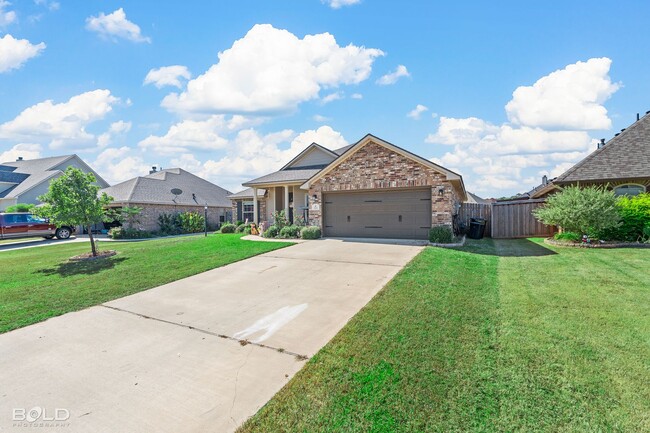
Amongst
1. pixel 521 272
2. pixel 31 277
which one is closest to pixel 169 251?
pixel 31 277

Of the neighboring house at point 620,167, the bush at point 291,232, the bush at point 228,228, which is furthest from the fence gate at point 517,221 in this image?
the bush at point 228,228

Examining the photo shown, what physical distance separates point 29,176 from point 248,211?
23864 mm

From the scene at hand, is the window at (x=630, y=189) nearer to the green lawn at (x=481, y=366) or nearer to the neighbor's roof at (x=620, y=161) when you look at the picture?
the neighbor's roof at (x=620, y=161)

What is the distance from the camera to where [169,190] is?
81.0 ft

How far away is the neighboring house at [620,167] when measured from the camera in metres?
12.3

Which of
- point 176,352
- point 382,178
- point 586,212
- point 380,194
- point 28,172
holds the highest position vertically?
point 28,172

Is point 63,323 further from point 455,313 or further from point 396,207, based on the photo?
point 396,207

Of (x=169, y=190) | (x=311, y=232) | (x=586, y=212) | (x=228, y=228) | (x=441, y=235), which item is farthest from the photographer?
(x=169, y=190)

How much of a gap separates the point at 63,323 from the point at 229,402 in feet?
13.7

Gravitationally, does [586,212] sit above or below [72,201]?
below

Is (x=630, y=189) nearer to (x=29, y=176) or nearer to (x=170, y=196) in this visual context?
(x=170, y=196)

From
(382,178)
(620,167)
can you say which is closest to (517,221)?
(620,167)

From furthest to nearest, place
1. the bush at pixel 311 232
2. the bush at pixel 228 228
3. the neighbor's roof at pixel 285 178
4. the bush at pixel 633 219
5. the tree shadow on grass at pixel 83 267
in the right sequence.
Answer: the bush at pixel 228 228
the neighbor's roof at pixel 285 178
the bush at pixel 311 232
the bush at pixel 633 219
the tree shadow on grass at pixel 83 267

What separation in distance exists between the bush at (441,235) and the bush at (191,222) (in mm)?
18605
